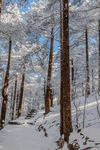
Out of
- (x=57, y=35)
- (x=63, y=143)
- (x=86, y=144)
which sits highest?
(x=57, y=35)

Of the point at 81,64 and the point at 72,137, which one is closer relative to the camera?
the point at 72,137

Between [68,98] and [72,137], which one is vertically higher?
[68,98]

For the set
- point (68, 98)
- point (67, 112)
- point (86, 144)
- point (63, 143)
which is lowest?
point (63, 143)

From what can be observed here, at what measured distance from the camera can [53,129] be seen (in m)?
7.77

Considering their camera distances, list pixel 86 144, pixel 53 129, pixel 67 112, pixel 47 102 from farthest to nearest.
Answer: pixel 47 102
pixel 53 129
pixel 67 112
pixel 86 144

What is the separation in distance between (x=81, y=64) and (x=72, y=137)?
1352 centimetres

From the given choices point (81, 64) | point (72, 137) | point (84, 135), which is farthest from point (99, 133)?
point (81, 64)

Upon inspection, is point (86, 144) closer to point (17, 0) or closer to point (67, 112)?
point (67, 112)

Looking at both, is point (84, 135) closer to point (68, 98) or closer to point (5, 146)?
point (68, 98)

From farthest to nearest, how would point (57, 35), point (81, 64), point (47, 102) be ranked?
point (81, 64), point (47, 102), point (57, 35)

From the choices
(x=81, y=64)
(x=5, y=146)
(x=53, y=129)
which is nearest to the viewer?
(x=5, y=146)

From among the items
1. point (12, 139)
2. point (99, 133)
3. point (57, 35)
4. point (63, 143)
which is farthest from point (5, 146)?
point (57, 35)

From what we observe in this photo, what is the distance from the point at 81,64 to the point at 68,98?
12.7 metres

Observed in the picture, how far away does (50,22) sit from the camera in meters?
7.82
